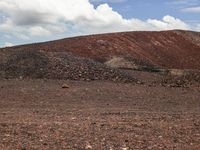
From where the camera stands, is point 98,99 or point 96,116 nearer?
point 96,116

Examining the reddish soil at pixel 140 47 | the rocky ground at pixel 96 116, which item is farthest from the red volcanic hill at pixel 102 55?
the rocky ground at pixel 96 116

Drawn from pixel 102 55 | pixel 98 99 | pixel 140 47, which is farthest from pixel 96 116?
pixel 140 47

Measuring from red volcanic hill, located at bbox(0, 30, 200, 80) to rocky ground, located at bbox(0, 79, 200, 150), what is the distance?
85.2 inches

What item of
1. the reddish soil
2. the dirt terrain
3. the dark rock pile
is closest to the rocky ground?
the dirt terrain

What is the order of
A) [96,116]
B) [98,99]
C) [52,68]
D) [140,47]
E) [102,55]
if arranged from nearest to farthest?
[96,116] → [98,99] → [52,68] → [102,55] → [140,47]

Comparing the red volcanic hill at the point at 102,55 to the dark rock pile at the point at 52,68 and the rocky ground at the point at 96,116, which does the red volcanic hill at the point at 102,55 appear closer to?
the dark rock pile at the point at 52,68

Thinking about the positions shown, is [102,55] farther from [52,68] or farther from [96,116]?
[96,116]

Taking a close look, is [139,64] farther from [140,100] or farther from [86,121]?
[86,121]

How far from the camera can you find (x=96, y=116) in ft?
38.3

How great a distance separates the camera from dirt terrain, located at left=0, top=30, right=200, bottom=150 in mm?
8250

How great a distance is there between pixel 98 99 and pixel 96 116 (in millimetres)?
4388

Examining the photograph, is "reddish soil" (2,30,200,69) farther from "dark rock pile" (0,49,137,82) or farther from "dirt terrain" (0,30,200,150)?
"dark rock pile" (0,49,137,82)

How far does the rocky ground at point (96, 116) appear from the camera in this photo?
798 centimetres

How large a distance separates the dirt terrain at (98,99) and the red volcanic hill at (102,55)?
52mm
